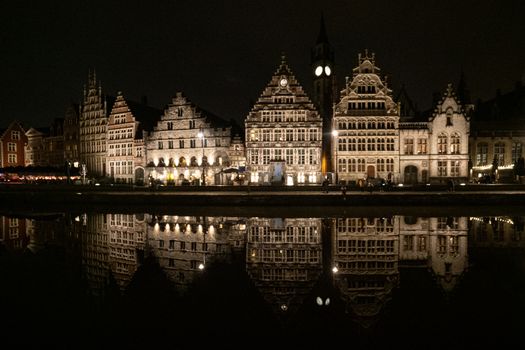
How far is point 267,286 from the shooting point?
11.2 metres

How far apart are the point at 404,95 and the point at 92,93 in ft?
186

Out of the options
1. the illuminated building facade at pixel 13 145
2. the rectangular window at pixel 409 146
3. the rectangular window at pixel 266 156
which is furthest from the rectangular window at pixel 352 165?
the illuminated building facade at pixel 13 145

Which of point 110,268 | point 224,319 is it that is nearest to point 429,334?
point 224,319

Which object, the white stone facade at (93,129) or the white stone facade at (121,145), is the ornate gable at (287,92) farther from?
the white stone facade at (93,129)

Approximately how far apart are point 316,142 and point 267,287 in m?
38.9

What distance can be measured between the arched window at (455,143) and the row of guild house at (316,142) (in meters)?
0.14

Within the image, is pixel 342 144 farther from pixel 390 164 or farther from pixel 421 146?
pixel 421 146

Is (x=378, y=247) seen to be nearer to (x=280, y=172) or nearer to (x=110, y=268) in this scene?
(x=110, y=268)

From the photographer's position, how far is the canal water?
782 centimetres

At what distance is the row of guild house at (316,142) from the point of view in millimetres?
48312

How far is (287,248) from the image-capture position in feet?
54.8

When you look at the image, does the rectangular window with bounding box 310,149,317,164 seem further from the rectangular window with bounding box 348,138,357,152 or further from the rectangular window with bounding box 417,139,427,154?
the rectangular window with bounding box 417,139,427,154

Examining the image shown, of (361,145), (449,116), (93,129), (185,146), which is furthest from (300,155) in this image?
(93,129)

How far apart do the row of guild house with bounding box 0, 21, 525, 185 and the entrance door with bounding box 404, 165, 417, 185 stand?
0.14 meters
